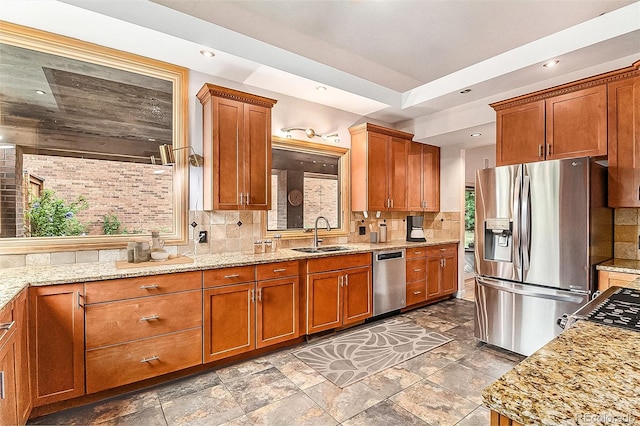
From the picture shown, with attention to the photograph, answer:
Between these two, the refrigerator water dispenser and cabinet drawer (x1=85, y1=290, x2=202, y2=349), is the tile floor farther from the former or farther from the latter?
the refrigerator water dispenser

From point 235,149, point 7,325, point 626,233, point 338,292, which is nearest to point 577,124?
point 626,233

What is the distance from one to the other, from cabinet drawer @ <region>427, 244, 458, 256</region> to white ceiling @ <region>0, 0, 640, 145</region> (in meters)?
1.83

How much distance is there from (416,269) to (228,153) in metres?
2.89

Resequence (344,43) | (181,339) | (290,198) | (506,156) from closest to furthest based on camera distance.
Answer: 1. (181,339)
2. (344,43)
3. (506,156)
4. (290,198)

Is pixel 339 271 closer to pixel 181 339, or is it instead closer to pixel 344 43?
pixel 181 339

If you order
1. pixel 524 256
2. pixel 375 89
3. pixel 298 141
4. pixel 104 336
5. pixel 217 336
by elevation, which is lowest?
pixel 217 336

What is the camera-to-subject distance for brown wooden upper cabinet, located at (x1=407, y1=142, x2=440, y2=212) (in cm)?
480

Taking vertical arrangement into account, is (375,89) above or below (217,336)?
above

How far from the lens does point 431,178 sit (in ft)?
16.6

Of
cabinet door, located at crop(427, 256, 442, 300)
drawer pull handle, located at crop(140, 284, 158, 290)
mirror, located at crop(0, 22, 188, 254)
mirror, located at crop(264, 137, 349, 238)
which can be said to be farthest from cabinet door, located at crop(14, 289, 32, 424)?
cabinet door, located at crop(427, 256, 442, 300)

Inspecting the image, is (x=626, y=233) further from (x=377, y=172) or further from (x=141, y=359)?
(x=141, y=359)

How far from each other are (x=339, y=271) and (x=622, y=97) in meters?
2.94

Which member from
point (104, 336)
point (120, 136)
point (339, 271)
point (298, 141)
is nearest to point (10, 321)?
point (104, 336)

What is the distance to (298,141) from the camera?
12.8ft
